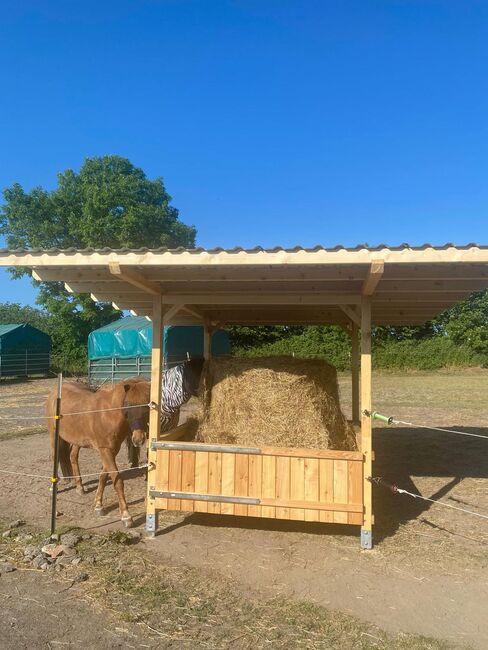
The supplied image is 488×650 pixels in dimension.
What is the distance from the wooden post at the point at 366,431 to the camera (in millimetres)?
4523

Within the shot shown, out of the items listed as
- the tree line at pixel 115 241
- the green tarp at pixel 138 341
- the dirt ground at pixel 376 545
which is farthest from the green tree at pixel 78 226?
the dirt ground at pixel 376 545

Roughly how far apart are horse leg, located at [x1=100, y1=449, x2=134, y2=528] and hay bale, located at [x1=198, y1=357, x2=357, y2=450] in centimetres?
96

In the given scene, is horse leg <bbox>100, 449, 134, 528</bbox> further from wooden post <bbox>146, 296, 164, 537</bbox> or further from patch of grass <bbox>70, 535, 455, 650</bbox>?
patch of grass <bbox>70, 535, 455, 650</bbox>

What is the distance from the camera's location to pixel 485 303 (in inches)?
1239

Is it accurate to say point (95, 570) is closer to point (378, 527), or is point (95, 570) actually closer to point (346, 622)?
point (346, 622)

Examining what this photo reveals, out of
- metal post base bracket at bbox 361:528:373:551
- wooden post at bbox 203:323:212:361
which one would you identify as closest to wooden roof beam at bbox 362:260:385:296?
metal post base bracket at bbox 361:528:373:551

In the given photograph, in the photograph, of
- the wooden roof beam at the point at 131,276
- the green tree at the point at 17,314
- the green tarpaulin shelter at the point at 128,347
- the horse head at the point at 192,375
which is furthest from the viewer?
the green tree at the point at 17,314

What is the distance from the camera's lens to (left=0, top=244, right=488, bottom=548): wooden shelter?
399cm

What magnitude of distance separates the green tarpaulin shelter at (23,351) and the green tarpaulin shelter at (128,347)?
662cm

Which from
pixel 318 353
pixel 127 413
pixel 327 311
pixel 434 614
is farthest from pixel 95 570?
pixel 318 353

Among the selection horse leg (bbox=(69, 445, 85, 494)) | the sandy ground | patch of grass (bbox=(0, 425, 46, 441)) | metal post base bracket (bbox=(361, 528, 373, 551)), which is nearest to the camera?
the sandy ground

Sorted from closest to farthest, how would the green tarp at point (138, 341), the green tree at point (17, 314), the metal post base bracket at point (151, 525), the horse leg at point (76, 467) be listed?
the metal post base bracket at point (151, 525)
the horse leg at point (76, 467)
the green tarp at point (138, 341)
the green tree at point (17, 314)

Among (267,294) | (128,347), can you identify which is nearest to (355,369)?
(267,294)

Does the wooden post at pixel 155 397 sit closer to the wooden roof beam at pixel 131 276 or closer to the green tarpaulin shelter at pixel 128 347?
the wooden roof beam at pixel 131 276
